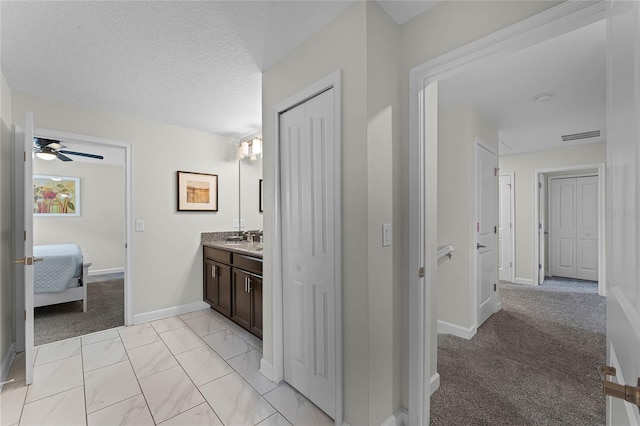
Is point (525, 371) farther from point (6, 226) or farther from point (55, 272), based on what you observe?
point (55, 272)

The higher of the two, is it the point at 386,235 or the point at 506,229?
the point at 386,235

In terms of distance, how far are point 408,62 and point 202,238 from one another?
10.4 ft

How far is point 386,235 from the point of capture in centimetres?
152

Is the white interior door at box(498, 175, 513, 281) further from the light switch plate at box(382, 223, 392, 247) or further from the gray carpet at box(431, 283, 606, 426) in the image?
the light switch plate at box(382, 223, 392, 247)

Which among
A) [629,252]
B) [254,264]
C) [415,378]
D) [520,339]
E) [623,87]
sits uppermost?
[623,87]

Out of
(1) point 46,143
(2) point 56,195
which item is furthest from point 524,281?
(2) point 56,195

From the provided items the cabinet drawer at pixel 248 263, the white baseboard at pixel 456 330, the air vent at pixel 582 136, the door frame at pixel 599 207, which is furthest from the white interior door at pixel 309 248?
the door frame at pixel 599 207

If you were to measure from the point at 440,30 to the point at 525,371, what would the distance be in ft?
8.29

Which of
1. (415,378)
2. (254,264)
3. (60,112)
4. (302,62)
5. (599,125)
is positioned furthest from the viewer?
(599,125)

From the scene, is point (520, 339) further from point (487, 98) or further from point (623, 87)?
point (623, 87)

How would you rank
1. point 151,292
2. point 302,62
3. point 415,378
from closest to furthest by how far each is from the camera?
point 415,378 → point 302,62 → point 151,292

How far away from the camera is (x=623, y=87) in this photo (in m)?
0.60

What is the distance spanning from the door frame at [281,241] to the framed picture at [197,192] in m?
2.00

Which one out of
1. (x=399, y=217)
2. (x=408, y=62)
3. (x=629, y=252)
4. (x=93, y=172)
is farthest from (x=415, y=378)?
(x=93, y=172)
